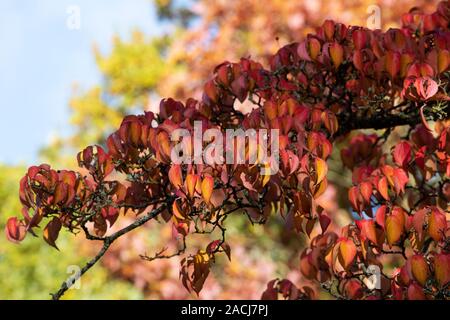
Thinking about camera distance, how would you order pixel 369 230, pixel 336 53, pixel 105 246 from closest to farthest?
pixel 369 230, pixel 105 246, pixel 336 53

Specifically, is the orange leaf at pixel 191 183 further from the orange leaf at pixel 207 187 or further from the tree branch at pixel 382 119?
the tree branch at pixel 382 119

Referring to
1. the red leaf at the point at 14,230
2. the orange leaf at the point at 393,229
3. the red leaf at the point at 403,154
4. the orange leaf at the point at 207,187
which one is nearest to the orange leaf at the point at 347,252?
the orange leaf at the point at 393,229

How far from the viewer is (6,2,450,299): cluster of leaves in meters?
2.57

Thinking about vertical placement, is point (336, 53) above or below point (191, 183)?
above

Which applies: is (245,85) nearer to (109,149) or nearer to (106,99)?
(109,149)

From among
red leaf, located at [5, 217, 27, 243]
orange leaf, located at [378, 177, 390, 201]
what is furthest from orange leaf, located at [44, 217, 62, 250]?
orange leaf, located at [378, 177, 390, 201]

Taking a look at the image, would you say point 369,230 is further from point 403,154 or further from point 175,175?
point 175,175

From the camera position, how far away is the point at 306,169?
8.48ft

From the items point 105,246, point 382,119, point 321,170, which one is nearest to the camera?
point 321,170

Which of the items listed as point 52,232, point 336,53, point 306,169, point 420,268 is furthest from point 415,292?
point 52,232

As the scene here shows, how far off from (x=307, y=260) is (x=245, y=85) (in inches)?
35.9

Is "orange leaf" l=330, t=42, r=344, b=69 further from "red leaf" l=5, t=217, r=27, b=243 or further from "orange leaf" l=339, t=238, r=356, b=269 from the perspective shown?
"red leaf" l=5, t=217, r=27, b=243
